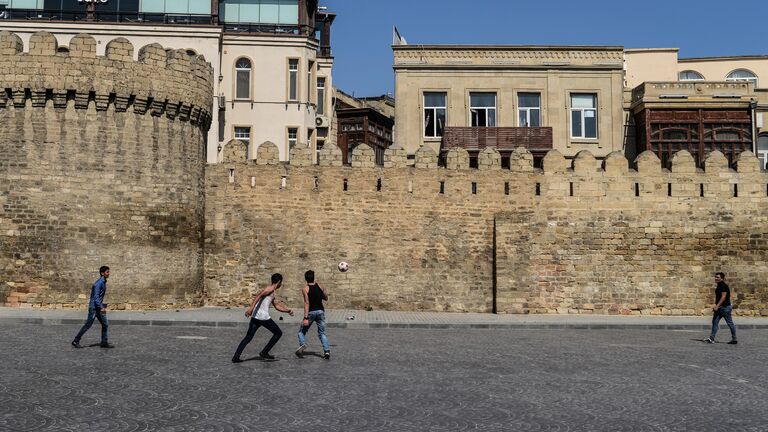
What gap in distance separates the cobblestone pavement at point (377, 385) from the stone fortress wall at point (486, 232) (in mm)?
6408

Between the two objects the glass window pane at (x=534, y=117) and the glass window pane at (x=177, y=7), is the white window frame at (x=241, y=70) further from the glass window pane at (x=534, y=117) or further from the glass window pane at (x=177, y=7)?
the glass window pane at (x=534, y=117)

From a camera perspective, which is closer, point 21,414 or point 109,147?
point 21,414

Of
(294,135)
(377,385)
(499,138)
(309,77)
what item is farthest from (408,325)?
(309,77)

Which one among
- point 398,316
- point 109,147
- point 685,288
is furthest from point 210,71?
point 685,288

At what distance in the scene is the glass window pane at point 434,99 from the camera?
29.4 metres

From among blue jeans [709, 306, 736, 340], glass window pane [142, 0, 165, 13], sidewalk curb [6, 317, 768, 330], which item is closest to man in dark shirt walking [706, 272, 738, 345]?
blue jeans [709, 306, 736, 340]

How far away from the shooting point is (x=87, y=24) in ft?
93.7

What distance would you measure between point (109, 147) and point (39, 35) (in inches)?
119

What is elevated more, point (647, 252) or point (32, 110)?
point (32, 110)

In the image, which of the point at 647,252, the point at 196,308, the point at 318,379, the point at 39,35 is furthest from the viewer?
the point at 647,252

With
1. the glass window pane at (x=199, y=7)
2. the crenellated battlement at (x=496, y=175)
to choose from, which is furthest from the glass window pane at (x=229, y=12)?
the crenellated battlement at (x=496, y=175)

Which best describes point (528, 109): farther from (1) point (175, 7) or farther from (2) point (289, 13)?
(1) point (175, 7)

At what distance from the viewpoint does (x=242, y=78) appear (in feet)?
98.6

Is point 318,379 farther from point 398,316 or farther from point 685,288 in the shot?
point 685,288
